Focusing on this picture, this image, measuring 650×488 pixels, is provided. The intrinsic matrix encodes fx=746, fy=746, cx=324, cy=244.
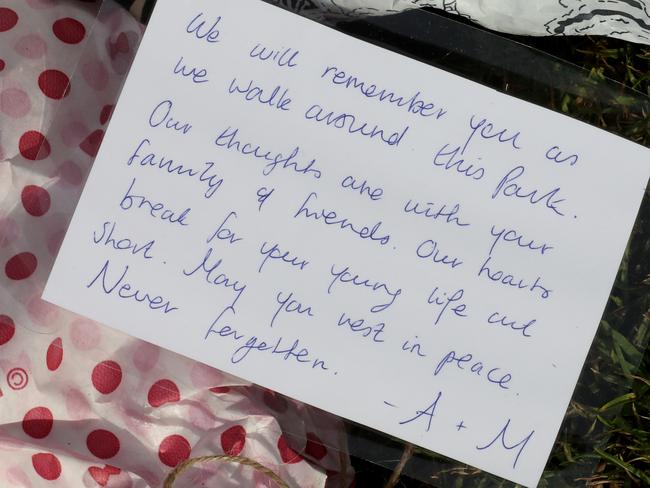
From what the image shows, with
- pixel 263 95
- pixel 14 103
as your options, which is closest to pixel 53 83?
pixel 14 103

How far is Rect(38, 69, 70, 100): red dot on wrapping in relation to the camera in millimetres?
487

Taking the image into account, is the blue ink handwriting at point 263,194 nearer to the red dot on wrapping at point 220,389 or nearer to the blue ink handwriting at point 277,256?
the blue ink handwriting at point 277,256

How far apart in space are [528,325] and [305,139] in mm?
176

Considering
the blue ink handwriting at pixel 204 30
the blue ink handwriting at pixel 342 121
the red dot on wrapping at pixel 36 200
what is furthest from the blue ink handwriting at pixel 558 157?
the red dot on wrapping at pixel 36 200

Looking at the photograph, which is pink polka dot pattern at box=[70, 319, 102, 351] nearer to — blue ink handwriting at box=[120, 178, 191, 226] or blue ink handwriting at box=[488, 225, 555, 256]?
blue ink handwriting at box=[120, 178, 191, 226]

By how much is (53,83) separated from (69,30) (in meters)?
0.04

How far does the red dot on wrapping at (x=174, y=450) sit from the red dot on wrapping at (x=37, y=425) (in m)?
0.07

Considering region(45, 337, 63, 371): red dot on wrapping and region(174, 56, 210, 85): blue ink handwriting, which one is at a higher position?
region(174, 56, 210, 85): blue ink handwriting

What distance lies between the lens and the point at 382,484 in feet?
1.76

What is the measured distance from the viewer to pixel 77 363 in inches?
19.1

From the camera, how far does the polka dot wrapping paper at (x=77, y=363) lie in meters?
0.48

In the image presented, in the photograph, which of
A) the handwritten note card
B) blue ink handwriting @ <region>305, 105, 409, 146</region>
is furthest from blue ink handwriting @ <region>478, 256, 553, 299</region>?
blue ink handwriting @ <region>305, 105, 409, 146</region>

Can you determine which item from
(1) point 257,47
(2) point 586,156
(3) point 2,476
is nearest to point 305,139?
(1) point 257,47

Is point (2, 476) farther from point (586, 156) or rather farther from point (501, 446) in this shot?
point (586, 156)
